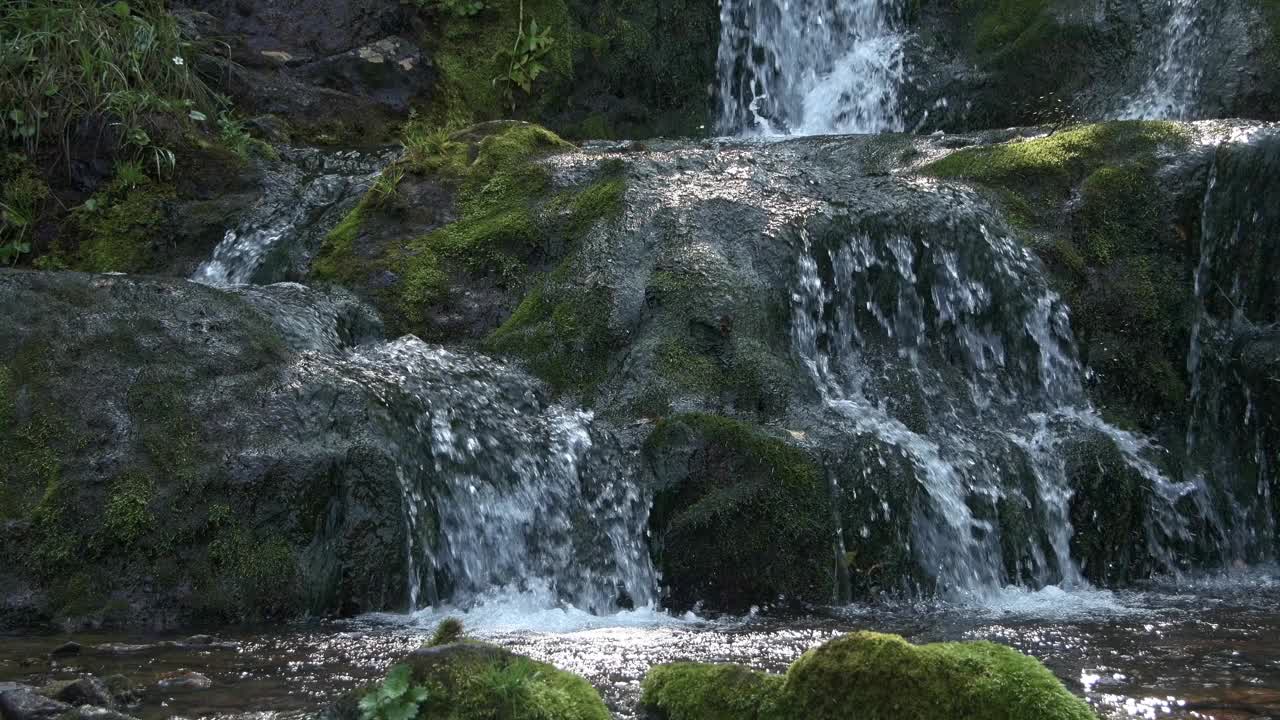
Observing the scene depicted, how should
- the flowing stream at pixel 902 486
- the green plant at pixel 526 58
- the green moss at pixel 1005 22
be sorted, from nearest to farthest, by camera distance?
the flowing stream at pixel 902 486 → the green moss at pixel 1005 22 → the green plant at pixel 526 58

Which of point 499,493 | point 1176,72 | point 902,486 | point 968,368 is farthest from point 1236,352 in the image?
point 499,493

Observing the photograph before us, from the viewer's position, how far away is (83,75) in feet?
30.0

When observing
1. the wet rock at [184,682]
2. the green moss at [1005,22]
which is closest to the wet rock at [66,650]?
the wet rock at [184,682]

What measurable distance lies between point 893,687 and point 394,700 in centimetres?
125

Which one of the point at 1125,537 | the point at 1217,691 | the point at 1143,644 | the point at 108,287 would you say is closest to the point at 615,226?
the point at 108,287

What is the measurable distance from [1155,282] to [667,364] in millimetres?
3194

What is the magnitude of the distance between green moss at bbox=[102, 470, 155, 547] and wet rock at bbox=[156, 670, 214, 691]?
4.95ft

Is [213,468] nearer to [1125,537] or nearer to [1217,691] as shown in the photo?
[1217,691]

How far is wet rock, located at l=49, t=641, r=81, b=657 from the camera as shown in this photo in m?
4.77

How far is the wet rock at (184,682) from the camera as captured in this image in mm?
4191

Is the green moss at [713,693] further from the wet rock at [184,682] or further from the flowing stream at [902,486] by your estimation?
the wet rock at [184,682]

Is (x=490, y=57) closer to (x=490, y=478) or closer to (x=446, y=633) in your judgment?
A: (x=490, y=478)

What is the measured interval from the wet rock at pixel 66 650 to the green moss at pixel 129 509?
913mm

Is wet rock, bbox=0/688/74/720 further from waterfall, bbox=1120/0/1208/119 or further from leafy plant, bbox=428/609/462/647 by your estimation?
waterfall, bbox=1120/0/1208/119
